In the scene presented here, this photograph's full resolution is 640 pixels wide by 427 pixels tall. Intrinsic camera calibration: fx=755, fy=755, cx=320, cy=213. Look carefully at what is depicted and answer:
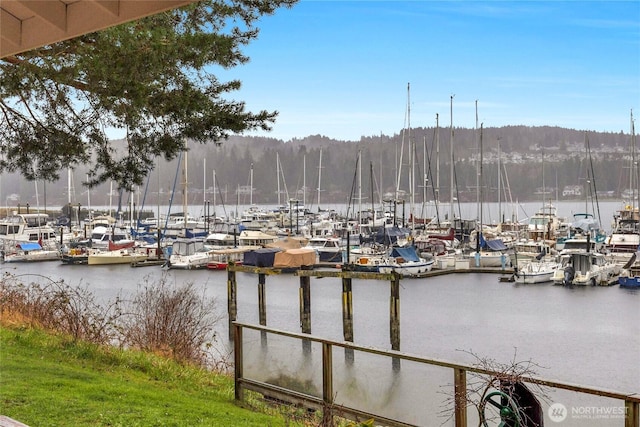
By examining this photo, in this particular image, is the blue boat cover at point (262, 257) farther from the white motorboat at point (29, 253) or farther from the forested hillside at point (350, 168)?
the forested hillside at point (350, 168)

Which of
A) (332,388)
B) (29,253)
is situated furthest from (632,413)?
(29,253)

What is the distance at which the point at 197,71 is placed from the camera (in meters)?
12.2

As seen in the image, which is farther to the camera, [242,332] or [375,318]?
[375,318]

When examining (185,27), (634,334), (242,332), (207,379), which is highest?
(185,27)

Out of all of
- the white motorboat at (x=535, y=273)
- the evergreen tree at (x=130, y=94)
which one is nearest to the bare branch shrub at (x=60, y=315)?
the evergreen tree at (x=130, y=94)

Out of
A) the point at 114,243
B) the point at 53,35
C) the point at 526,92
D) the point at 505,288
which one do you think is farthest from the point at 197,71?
the point at 526,92

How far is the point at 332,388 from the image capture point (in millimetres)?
8484

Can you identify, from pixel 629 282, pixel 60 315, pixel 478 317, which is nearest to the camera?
pixel 60 315

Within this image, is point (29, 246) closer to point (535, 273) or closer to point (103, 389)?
point (535, 273)

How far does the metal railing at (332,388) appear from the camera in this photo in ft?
19.5

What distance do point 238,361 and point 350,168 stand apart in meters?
101

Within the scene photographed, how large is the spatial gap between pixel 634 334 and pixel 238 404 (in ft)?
85.3

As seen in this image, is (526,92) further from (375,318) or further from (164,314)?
(164,314)

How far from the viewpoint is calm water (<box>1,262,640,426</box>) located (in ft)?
88.9
